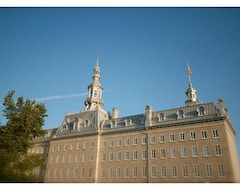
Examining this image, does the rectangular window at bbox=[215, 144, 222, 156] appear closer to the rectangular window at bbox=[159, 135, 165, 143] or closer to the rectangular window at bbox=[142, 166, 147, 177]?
the rectangular window at bbox=[159, 135, 165, 143]

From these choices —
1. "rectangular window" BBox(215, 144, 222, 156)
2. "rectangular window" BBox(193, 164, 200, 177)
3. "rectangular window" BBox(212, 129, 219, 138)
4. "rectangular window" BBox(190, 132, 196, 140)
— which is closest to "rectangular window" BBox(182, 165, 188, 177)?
"rectangular window" BBox(193, 164, 200, 177)

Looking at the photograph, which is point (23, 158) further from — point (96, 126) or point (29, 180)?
point (96, 126)

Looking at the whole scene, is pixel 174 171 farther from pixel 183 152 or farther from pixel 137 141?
pixel 137 141

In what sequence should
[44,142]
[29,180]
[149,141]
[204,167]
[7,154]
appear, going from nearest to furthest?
[7,154], [29,180], [204,167], [149,141], [44,142]

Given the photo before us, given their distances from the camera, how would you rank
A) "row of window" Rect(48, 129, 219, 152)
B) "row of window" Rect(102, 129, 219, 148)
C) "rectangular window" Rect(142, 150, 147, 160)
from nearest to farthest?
1. "row of window" Rect(102, 129, 219, 148)
2. "row of window" Rect(48, 129, 219, 152)
3. "rectangular window" Rect(142, 150, 147, 160)

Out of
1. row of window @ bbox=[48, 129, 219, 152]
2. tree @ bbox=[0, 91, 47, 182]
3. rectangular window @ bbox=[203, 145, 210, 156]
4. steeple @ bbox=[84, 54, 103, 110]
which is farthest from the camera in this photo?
steeple @ bbox=[84, 54, 103, 110]

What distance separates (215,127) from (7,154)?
104 ft

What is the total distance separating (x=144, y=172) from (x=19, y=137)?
25.0 m

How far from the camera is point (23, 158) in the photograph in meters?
26.5

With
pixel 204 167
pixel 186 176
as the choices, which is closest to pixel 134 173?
pixel 186 176

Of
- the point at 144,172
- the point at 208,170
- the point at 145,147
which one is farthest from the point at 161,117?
the point at 208,170

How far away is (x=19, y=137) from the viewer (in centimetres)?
2578

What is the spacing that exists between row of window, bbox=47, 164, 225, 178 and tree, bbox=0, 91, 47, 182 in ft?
70.6

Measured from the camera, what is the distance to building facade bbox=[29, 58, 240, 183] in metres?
38.2
